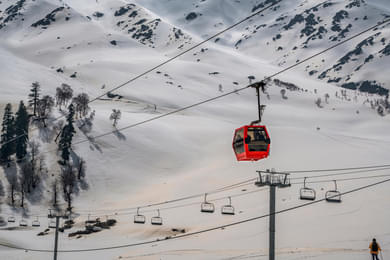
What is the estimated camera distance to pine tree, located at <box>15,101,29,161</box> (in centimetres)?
10112

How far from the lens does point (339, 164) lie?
91.4m

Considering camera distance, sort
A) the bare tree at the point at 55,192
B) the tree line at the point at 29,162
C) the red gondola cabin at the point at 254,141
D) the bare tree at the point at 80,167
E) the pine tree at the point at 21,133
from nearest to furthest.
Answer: the red gondola cabin at the point at 254,141, the bare tree at the point at 55,192, the tree line at the point at 29,162, the bare tree at the point at 80,167, the pine tree at the point at 21,133

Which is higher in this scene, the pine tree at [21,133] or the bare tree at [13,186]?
the pine tree at [21,133]

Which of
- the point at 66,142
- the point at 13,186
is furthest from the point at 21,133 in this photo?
the point at 13,186

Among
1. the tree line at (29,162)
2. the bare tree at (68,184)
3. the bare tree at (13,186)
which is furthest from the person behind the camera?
the tree line at (29,162)

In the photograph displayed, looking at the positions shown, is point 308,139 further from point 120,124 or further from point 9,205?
point 9,205

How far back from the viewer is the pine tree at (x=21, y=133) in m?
101

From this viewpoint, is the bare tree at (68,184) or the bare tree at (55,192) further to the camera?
the bare tree at (55,192)

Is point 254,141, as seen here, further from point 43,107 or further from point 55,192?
point 43,107

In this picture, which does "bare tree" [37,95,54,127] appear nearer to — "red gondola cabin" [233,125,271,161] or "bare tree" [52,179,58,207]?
"bare tree" [52,179,58,207]

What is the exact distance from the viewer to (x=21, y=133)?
104 m

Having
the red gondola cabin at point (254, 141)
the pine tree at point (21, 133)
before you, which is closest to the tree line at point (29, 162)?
the pine tree at point (21, 133)

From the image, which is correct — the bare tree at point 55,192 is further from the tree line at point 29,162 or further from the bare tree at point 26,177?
the bare tree at point 26,177

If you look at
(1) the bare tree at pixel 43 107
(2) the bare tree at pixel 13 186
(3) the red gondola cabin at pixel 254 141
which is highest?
(1) the bare tree at pixel 43 107
